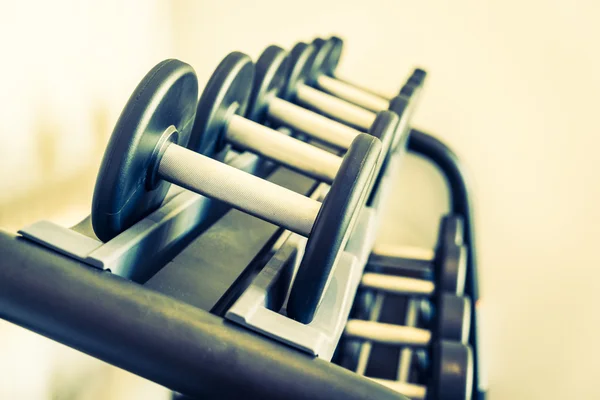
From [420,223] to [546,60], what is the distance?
476mm

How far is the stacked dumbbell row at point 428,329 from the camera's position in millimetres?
794

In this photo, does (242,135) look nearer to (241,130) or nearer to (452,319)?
(241,130)

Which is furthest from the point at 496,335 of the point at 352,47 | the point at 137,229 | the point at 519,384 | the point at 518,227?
the point at 137,229

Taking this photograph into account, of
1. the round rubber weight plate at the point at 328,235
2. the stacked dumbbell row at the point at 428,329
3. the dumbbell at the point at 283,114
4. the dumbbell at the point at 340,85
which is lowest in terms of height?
the stacked dumbbell row at the point at 428,329

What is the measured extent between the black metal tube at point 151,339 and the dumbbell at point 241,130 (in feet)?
0.77

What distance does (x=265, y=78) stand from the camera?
0.70 meters

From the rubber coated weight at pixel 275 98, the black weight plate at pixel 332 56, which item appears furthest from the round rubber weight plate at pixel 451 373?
the black weight plate at pixel 332 56

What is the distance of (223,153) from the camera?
2.30ft

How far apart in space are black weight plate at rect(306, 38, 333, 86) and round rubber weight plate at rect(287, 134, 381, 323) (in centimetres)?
47

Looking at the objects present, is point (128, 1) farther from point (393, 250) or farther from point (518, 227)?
point (518, 227)

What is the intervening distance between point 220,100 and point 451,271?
0.63 meters

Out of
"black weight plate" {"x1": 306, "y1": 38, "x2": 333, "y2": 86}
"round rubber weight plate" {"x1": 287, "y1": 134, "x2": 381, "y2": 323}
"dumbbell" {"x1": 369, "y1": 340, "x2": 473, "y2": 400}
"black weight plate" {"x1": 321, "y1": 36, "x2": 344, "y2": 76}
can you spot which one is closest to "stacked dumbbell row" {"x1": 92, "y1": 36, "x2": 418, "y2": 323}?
"round rubber weight plate" {"x1": 287, "y1": 134, "x2": 381, "y2": 323}

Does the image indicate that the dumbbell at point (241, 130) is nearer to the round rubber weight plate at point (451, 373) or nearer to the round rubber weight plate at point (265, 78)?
the round rubber weight plate at point (265, 78)

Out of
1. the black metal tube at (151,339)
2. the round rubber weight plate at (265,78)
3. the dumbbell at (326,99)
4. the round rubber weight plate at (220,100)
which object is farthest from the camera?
the dumbbell at (326,99)
